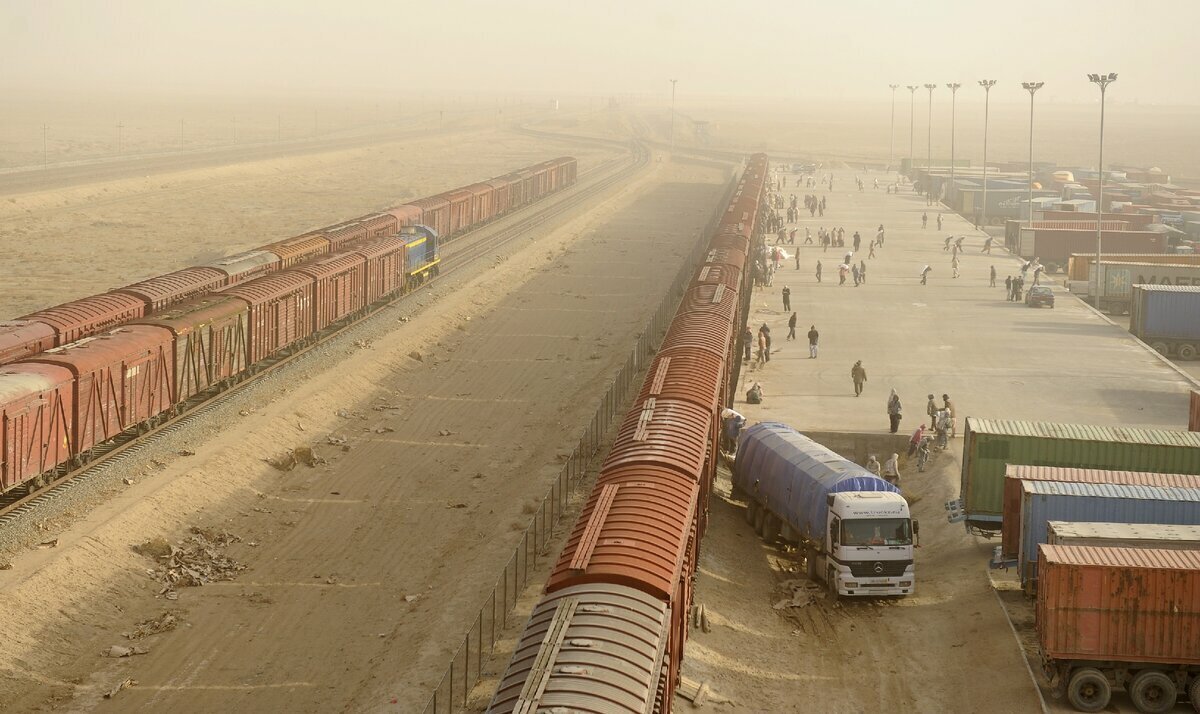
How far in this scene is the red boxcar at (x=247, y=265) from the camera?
150ft

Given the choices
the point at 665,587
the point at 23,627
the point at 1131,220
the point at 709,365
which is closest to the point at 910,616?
the point at 709,365

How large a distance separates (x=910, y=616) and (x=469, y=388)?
69.5 ft

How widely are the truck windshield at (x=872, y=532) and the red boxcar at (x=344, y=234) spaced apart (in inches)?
1336

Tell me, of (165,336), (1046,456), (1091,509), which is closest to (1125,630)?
(1091,509)

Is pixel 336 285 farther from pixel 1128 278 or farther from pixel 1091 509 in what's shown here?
pixel 1128 278

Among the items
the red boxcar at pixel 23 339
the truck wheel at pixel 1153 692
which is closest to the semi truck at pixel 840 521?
the truck wheel at pixel 1153 692

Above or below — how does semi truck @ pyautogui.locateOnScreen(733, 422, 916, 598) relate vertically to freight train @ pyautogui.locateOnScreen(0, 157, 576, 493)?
below

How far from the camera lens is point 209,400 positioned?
125 feet

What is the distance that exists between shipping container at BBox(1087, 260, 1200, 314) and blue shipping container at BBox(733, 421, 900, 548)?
129ft

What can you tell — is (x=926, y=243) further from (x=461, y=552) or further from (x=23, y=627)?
(x=23, y=627)

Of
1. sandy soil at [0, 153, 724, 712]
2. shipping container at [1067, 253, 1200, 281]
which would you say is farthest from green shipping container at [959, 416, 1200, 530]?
shipping container at [1067, 253, 1200, 281]

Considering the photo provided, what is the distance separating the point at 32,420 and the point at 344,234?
3161cm

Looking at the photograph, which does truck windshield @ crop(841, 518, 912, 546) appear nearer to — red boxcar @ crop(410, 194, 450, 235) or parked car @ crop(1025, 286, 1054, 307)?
parked car @ crop(1025, 286, 1054, 307)

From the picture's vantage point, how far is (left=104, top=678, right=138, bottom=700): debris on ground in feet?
70.9
